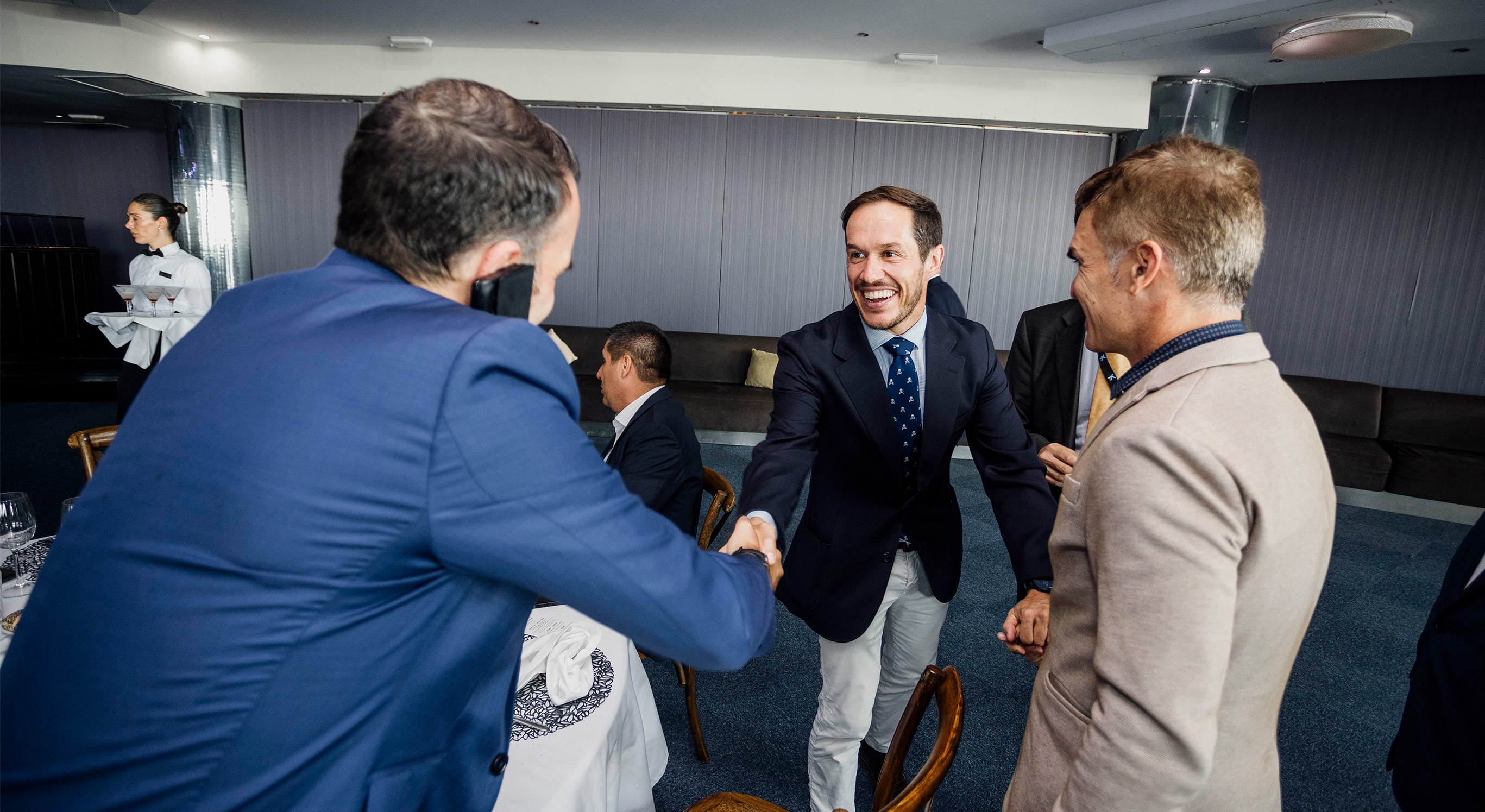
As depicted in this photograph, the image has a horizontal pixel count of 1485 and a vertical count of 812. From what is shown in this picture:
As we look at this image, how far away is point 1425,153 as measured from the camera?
18.3 ft

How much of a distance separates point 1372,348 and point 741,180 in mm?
Answer: 5458

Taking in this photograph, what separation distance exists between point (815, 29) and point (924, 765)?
543 cm

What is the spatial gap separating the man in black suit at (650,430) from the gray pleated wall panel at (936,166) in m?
4.65

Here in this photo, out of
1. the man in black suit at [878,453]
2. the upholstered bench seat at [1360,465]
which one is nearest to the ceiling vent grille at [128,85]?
the man in black suit at [878,453]

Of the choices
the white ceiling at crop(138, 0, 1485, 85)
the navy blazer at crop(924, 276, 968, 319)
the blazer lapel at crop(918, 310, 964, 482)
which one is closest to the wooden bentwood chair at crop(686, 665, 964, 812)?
the blazer lapel at crop(918, 310, 964, 482)

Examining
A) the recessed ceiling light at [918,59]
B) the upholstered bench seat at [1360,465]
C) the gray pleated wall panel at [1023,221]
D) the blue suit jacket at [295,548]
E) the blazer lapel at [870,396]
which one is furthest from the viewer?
the gray pleated wall panel at [1023,221]

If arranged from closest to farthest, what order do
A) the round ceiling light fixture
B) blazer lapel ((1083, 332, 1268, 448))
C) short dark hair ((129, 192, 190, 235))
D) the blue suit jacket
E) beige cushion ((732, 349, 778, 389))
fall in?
1. the blue suit jacket
2. blazer lapel ((1083, 332, 1268, 448))
3. the round ceiling light fixture
4. short dark hair ((129, 192, 190, 235))
5. beige cushion ((732, 349, 778, 389))

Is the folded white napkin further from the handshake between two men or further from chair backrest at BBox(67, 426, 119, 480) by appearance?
chair backrest at BBox(67, 426, 119, 480)

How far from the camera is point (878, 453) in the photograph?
1.72 metres

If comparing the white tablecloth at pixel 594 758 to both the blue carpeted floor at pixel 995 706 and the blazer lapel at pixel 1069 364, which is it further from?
the blazer lapel at pixel 1069 364

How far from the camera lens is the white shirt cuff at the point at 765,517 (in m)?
1.54

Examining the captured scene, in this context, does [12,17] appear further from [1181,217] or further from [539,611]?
[1181,217]

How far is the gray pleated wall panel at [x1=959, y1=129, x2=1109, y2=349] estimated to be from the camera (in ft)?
21.5

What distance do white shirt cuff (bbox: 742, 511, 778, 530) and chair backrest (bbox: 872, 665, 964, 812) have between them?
1.60ft
